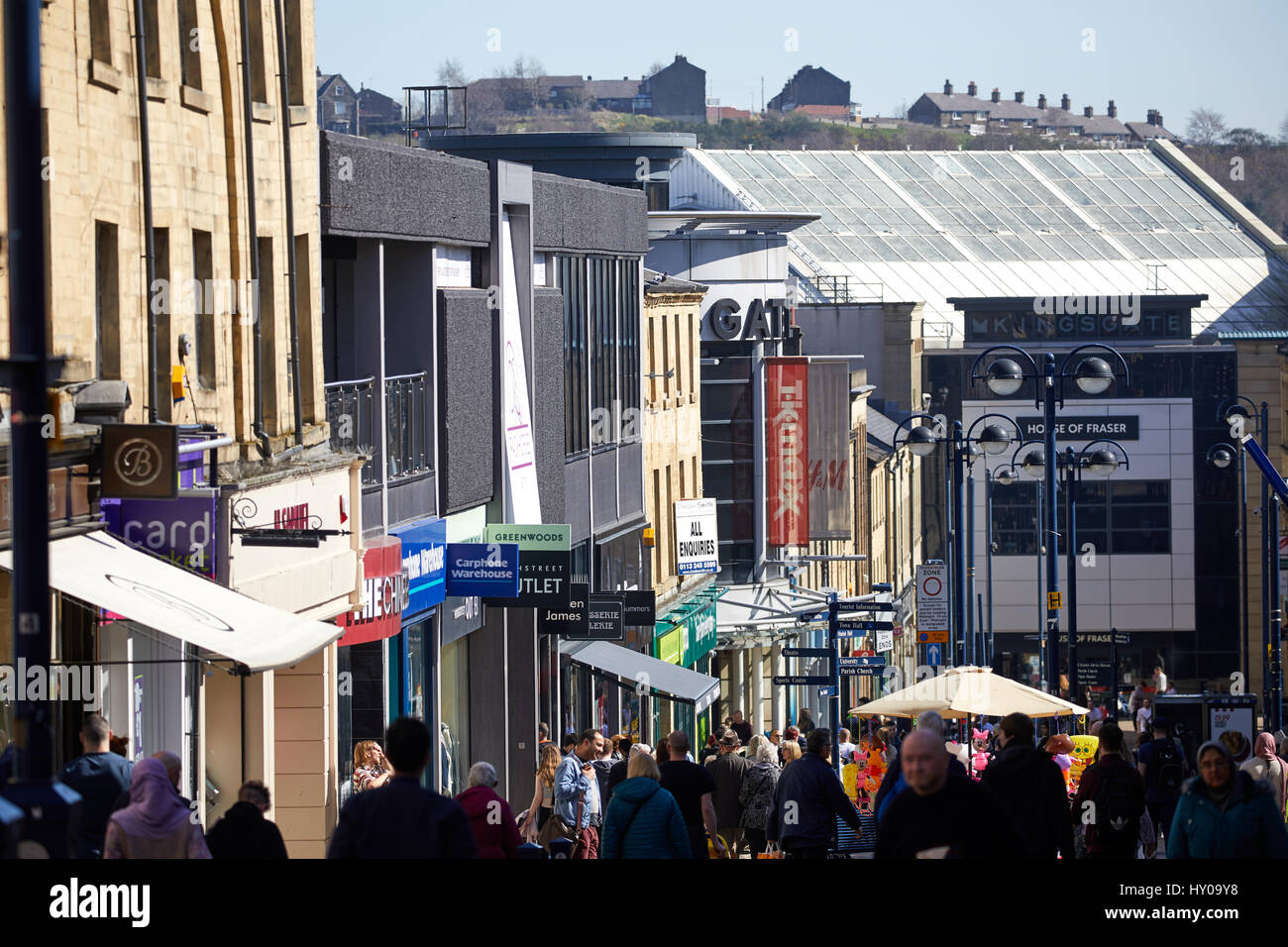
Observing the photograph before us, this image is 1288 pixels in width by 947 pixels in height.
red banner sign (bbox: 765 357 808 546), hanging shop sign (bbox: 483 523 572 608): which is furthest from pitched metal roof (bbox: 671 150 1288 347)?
hanging shop sign (bbox: 483 523 572 608)

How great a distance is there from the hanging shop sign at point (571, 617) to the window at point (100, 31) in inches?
534

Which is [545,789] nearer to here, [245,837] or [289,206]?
[289,206]

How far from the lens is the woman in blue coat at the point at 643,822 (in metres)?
11.6

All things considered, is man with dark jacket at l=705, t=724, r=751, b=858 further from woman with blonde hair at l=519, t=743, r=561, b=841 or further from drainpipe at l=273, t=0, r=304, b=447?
drainpipe at l=273, t=0, r=304, b=447

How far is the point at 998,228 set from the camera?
375 feet

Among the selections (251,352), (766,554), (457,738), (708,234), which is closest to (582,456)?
(457,738)

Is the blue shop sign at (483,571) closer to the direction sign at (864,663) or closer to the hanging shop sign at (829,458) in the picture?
the direction sign at (864,663)

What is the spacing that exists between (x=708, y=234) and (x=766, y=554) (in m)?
8.88

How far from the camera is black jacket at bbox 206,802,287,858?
1062 centimetres

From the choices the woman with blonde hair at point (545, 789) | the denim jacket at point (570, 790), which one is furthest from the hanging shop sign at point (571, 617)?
the denim jacket at point (570, 790)

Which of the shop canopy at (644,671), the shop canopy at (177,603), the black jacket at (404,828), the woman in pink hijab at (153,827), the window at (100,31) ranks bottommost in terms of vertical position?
the shop canopy at (644,671)

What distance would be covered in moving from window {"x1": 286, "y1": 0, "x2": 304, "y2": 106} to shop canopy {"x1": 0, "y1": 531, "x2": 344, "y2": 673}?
6.99 metres

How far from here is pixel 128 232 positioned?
52.4 feet

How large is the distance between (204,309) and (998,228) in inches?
3918
